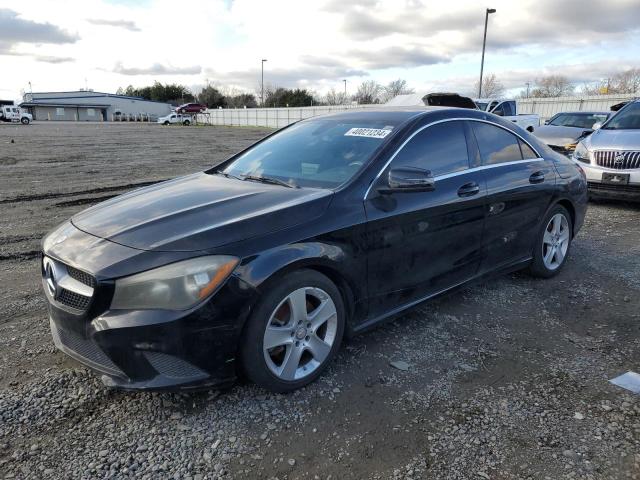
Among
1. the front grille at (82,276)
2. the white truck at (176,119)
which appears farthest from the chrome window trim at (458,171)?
the white truck at (176,119)

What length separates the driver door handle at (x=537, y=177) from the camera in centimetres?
436

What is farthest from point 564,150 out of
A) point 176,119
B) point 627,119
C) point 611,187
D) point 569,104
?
point 176,119

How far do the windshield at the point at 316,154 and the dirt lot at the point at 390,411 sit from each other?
1.24 meters

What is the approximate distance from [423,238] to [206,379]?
1732 mm

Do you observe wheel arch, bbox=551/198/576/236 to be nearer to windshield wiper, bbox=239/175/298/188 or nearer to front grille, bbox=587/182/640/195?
windshield wiper, bbox=239/175/298/188

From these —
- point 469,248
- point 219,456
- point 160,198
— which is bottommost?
point 219,456

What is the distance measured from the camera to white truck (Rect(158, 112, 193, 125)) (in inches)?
2308

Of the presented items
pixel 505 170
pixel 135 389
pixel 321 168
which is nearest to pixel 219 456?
pixel 135 389

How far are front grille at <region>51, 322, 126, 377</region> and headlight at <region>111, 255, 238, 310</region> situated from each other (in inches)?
10.6

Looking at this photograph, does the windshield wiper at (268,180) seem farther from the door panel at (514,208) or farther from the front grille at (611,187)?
the front grille at (611,187)

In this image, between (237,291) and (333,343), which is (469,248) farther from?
(237,291)

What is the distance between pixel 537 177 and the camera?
4.42 m

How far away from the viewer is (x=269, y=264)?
2.57 metres

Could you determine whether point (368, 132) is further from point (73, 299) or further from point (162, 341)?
point (73, 299)
